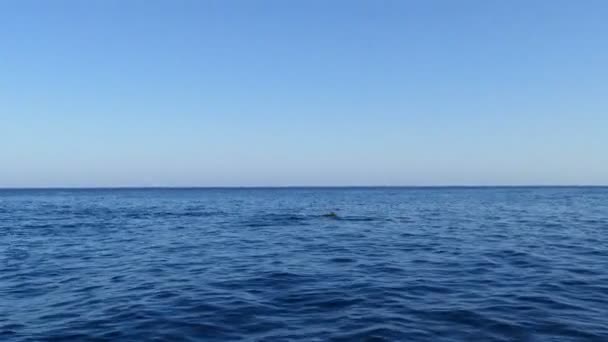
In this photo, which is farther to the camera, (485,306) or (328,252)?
(328,252)

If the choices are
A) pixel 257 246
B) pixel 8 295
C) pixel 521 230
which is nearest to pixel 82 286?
pixel 8 295

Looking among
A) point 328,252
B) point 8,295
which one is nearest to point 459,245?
point 328,252

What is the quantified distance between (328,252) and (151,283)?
10.2 meters

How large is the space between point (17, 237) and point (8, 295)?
63.4 feet

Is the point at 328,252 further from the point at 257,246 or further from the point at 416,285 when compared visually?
the point at 416,285

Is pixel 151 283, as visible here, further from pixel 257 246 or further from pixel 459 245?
pixel 459 245

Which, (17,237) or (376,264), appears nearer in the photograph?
(376,264)

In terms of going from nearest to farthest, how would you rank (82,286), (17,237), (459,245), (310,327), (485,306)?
(310,327)
(485,306)
(82,286)
(459,245)
(17,237)

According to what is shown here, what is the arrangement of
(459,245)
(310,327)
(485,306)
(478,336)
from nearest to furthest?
(478,336) → (310,327) → (485,306) → (459,245)

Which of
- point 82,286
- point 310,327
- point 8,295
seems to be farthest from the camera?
point 82,286

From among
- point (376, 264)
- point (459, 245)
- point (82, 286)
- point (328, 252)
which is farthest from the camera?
point (459, 245)

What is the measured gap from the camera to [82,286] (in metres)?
16.5

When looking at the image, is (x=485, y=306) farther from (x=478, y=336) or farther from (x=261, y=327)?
(x=261, y=327)

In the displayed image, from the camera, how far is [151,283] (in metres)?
16.8
